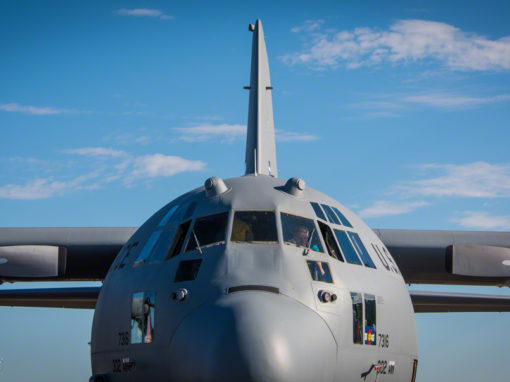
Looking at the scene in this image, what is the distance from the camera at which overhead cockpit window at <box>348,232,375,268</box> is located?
31.5 feet

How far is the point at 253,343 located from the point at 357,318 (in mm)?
1893

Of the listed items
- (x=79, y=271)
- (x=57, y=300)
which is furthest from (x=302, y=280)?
(x=79, y=271)

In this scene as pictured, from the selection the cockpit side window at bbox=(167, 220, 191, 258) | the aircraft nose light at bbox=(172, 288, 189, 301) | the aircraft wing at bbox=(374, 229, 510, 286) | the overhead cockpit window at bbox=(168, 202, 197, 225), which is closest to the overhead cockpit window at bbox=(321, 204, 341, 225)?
the overhead cockpit window at bbox=(168, 202, 197, 225)

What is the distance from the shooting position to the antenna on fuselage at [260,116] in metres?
14.9

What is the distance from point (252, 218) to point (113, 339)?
7.11 feet

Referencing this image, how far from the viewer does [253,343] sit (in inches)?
277

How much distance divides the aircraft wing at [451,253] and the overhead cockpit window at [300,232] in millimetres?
6649

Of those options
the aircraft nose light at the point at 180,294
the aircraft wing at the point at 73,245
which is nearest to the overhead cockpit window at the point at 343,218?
the aircraft nose light at the point at 180,294

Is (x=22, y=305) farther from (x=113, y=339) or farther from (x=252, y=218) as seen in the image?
(x=252, y=218)

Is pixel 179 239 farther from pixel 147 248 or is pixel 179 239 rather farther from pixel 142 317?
pixel 142 317

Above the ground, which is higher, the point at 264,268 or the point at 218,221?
the point at 218,221

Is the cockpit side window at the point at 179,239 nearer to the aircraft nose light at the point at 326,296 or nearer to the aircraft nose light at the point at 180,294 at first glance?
the aircraft nose light at the point at 180,294

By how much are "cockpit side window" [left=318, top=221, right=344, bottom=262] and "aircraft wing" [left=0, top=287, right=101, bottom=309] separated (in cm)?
648

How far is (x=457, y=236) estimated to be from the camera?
1675 centimetres
